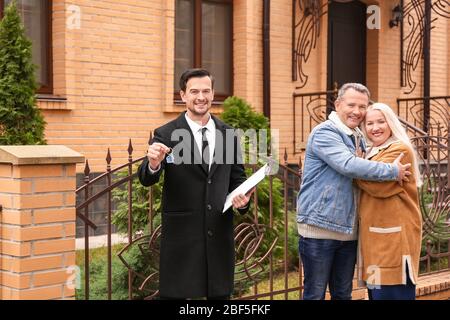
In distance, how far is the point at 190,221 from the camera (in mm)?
3420

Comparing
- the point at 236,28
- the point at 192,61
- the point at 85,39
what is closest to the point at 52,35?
the point at 85,39

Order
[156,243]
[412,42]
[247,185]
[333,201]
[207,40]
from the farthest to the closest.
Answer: [412,42]
[207,40]
[156,243]
[333,201]
[247,185]

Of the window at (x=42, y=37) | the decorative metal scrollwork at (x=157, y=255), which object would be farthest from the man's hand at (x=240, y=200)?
the window at (x=42, y=37)

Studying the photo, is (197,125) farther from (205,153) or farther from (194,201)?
(194,201)

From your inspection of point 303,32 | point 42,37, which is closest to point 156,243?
point 42,37

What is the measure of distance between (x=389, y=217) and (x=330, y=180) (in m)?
0.36

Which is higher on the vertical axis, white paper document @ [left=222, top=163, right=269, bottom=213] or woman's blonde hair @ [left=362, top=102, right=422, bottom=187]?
woman's blonde hair @ [left=362, top=102, right=422, bottom=187]

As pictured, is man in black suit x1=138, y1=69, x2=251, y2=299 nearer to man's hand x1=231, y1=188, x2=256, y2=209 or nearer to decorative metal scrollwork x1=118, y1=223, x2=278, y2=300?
man's hand x1=231, y1=188, x2=256, y2=209

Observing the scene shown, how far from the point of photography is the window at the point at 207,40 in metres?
9.29

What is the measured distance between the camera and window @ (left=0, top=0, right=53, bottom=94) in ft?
25.6

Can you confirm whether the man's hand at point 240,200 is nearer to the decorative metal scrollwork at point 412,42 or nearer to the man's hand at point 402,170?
the man's hand at point 402,170

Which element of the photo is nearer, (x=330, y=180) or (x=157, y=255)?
(x=330, y=180)

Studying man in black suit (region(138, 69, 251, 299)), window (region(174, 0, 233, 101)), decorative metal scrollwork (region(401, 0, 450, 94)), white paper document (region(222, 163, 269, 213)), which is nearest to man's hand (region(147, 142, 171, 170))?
man in black suit (region(138, 69, 251, 299))

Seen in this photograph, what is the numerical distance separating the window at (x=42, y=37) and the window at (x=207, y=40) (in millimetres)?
1799
